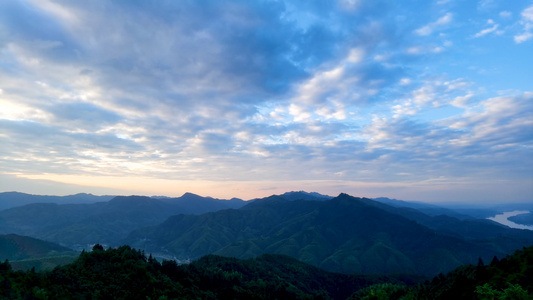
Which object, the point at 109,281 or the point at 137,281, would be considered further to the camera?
the point at 137,281

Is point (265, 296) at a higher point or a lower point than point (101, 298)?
lower

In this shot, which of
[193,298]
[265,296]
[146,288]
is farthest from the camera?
[265,296]

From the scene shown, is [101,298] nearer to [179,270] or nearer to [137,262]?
[137,262]

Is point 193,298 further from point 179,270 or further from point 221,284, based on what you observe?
point 221,284

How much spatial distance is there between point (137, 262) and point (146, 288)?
21.4m

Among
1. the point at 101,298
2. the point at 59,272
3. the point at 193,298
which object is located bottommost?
the point at 193,298

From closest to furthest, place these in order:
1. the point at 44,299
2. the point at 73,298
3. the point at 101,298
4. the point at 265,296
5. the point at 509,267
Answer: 1. the point at 44,299
2. the point at 73,298
3. the point at 101,298
4. the point at 509,267
5. the point at 265,296

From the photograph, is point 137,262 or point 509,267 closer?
point 509,267

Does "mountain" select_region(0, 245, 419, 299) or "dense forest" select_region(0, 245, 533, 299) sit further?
"mountain" select_region(0, 245, 419, 299)

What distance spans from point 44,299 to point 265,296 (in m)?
110

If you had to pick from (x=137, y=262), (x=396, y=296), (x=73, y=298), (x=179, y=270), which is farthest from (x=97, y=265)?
(x=396, y=296)

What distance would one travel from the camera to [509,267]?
97500mm

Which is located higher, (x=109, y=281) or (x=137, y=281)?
(x=109, y=281)

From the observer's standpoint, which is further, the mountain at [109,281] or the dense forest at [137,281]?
the mountain at [109,281]
